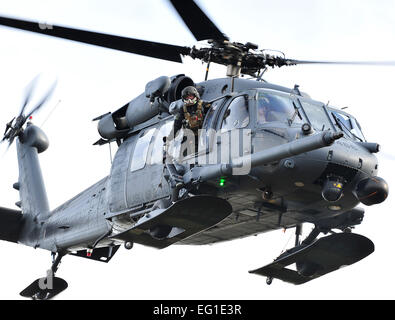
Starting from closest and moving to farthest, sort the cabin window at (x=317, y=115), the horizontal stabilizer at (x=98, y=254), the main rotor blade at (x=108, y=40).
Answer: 1. the main rotor blade at (x=108, y=40)
2. the cabin window at (x=317, y=115)
3. the horizontal stabilizer at (x=98, y=254)

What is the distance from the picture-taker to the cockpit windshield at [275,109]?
12992 mm

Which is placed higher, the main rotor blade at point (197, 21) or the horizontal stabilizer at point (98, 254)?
the main rotor blade at point (197, 21)

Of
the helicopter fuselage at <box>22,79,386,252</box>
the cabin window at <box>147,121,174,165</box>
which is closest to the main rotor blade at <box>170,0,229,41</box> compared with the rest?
the helicopter fuselage at <box>22,79,386,252</box>

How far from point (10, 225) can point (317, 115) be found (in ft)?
27.2

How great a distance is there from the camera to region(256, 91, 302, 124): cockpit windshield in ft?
42.6

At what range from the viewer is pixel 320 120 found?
13.4m

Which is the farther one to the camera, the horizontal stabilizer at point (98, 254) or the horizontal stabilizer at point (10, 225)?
the horizontal stabilizer at point (10, 225)

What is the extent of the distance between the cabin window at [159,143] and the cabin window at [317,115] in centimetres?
235

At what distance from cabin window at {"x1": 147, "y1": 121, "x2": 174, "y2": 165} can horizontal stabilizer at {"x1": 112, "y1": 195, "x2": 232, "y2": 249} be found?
115cm

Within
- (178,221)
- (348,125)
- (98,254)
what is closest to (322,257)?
(348,125)

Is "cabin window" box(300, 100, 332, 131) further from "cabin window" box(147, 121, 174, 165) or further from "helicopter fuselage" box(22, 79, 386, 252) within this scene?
"cabin window" box(147, 121, 174, 165)

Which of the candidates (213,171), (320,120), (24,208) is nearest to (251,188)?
(213,171)

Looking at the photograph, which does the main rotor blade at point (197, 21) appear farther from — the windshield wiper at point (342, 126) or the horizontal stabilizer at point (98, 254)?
the horizontal stabilizer at point (98, 254)

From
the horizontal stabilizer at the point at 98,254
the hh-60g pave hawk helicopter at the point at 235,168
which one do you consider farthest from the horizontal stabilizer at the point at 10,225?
the hh-60g pave hawk helicopter at the point at 235,168
